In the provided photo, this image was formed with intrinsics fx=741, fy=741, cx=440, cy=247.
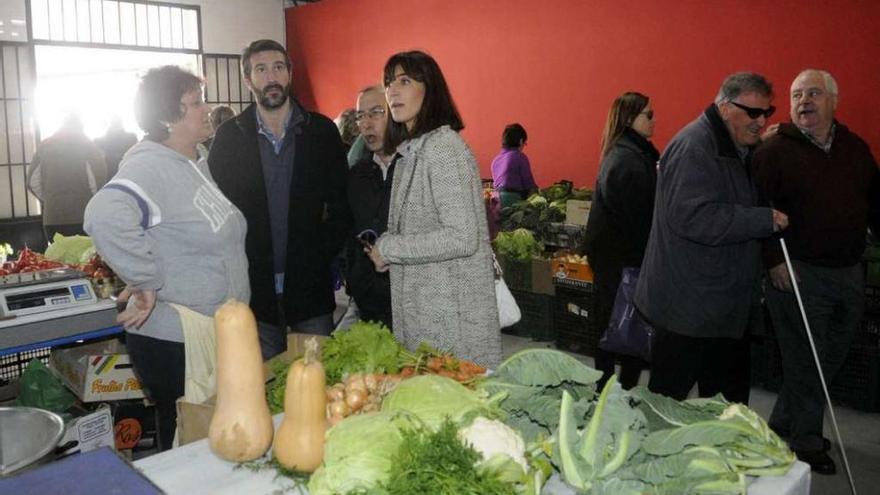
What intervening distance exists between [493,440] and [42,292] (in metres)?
2.24

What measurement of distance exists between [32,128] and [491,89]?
5690mm

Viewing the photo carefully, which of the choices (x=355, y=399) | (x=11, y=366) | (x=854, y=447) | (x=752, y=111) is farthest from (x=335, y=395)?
(x=854, y=447)

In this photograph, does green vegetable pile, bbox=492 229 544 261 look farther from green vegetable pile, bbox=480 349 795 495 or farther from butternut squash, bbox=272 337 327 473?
butternut squash, bbox=272 337 327 473

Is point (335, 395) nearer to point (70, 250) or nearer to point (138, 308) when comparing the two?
point (138, 308)

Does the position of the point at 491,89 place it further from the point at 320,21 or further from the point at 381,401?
the point at 381,401

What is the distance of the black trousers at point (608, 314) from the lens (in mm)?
3686

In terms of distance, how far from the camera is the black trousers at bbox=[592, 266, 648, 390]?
3.69 meters

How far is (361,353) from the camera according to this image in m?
1.93

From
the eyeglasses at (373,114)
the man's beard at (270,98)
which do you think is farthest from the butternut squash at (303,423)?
the eyeglasses at (373,114)

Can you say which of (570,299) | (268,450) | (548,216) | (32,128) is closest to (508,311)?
(268,450)

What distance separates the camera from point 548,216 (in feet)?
19.6

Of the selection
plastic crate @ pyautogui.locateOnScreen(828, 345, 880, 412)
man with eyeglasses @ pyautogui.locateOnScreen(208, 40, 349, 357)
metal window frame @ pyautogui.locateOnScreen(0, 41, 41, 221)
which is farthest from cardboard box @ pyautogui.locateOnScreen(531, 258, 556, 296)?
metal window frame @ pyautogui.locateOnScreen(0, 41, 41, 221)

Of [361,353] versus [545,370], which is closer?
[545,370]

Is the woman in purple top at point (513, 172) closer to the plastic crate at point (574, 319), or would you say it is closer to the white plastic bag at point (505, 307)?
the plastic crate at point (574, 319)
